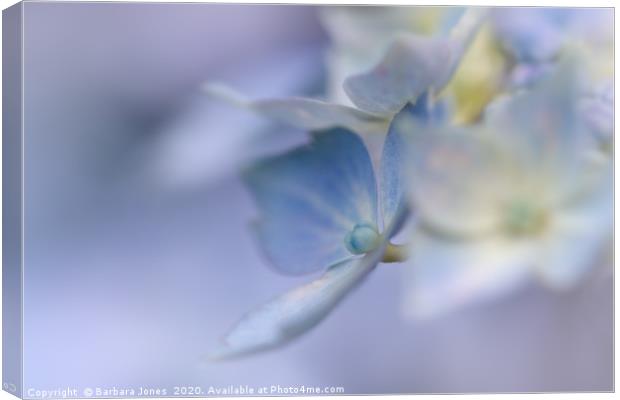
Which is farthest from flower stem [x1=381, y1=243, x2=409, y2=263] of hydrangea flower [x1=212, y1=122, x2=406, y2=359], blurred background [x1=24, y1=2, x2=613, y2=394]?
blurred background [x1=24, y1=2, x2=613, y2=394]

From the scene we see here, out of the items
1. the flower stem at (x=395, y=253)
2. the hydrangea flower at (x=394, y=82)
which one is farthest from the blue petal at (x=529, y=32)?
the flower stem at (x=395, y=253)

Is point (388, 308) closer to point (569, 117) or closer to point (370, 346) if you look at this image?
point (370, 346)

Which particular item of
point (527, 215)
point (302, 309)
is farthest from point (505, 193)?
point (302, 309)

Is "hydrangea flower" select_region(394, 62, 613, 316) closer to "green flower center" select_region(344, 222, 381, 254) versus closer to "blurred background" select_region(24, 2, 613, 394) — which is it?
"green flower center" select_region(344, 222, 381, 254)

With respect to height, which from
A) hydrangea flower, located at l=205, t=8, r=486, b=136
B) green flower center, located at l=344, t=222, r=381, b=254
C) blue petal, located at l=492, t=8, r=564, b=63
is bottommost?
green flower center, located at l=344, t=222, r=381, b=254

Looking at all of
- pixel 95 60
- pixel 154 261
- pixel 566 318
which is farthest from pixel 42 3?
pixel 566 318

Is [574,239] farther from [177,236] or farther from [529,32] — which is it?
[177,236]
